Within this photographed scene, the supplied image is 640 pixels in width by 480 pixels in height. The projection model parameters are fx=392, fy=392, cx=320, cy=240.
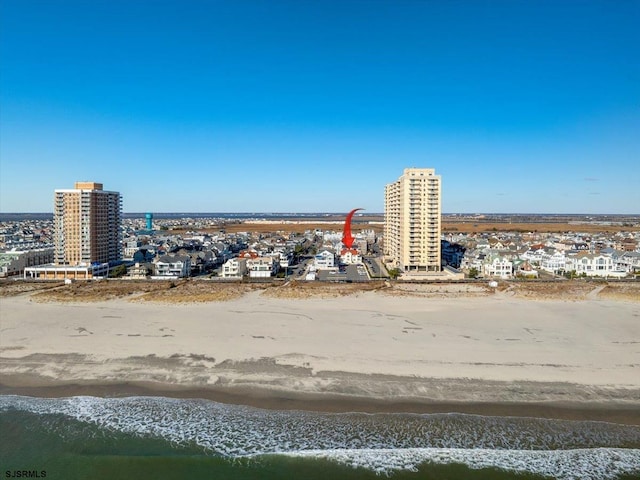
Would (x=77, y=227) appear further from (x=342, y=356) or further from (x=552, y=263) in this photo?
(x=552, y=263)

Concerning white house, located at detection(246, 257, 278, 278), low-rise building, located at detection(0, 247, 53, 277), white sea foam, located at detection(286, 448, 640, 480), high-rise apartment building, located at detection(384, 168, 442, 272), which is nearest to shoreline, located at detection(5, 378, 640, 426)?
white sea foam, located at detection(286, 448, 640, 480)

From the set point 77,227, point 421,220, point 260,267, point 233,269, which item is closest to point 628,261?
point 421,220

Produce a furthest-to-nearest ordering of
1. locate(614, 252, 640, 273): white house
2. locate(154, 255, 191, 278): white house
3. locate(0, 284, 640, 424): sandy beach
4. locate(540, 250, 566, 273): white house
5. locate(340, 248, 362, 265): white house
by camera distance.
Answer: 1. locate(340, 248, 362, 265): white house
2. locate(614, 252, 640, 273): white house
3. locate(540, 250, 566, 273): white house
4. locate(154, 255, 191, 278): white house
5. locate(0, 284, 640, 424): sandy beach

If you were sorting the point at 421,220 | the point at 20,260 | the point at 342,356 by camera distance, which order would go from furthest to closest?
the point at 20,260
the point at 421,220
the point at 342,356


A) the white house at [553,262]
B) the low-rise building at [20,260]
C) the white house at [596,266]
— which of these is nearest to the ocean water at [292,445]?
the low-rise building at [20,260]

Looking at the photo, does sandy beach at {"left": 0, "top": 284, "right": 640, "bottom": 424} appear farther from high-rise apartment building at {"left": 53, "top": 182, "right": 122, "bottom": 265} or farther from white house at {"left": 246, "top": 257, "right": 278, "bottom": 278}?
high-rise apartment building at {"left": 53, "top": 182, "right": 122, "bottom": 265}

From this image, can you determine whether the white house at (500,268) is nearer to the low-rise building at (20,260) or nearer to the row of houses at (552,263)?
the row of houses at (552,263)
